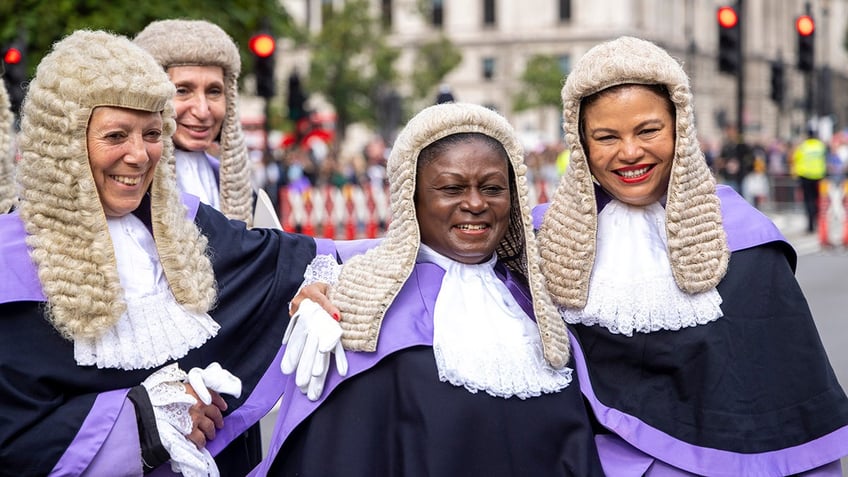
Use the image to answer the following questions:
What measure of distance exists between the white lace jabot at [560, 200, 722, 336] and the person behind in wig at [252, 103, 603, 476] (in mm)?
314

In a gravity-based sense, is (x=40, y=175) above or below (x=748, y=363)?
above

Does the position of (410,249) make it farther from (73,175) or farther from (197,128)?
(197,128)

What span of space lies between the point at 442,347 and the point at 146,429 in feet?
2.87

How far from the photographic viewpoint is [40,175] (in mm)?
3893

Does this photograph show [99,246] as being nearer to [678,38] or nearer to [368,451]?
[368,451]

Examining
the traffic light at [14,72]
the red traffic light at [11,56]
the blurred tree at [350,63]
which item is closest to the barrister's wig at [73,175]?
the traffic light at [14,72]

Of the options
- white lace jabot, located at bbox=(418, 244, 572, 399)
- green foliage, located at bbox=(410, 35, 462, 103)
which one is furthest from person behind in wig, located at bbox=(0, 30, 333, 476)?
green foliage, located at bbox=(410, 35, 462, 103)

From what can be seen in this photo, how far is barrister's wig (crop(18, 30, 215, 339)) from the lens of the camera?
3850 millimetres

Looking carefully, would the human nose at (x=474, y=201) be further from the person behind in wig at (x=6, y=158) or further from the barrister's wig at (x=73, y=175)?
the person behind in wig at (x=6, y=158)

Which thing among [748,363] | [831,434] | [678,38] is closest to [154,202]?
[748,363]

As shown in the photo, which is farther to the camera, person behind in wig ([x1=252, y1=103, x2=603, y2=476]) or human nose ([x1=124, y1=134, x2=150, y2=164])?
human nose ([x1=124, y1=134, x2=150, y2=164])

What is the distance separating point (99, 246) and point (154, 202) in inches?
11.4

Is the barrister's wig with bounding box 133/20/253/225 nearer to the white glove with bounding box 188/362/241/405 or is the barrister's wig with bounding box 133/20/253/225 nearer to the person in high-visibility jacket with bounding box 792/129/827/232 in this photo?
the white glove with bounding box 188/362/241/405

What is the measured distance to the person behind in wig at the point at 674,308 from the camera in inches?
164
